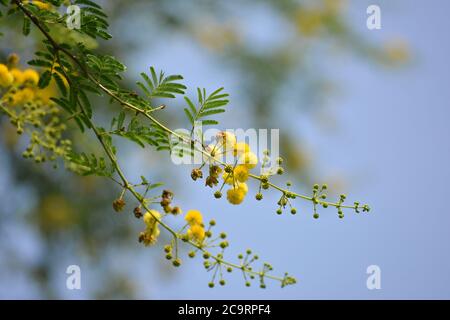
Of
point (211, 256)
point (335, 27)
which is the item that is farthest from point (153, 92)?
point (335, 27)

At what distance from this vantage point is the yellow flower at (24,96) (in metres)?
1.94

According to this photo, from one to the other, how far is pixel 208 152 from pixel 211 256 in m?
0.25

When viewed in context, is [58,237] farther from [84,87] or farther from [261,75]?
[84,87]

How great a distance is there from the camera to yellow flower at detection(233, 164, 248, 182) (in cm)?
142

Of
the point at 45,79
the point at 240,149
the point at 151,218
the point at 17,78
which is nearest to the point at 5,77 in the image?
the point at 17,78

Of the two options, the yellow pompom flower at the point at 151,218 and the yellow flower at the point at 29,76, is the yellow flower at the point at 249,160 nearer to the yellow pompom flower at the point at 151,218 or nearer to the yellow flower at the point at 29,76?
the yellow pompom flower at the point at 151,218

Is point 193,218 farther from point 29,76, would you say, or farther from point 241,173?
point 29,76

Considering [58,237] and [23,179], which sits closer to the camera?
[23,179]

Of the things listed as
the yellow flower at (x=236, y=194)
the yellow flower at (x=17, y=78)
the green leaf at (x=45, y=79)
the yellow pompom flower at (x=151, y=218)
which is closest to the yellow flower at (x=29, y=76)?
the yellow flower at (x=17, y=78)

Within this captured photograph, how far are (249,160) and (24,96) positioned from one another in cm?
91

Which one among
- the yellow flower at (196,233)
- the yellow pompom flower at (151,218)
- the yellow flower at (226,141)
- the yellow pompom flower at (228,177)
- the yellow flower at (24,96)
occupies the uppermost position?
the yellow flower at (24,96)

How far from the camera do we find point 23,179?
172 inches

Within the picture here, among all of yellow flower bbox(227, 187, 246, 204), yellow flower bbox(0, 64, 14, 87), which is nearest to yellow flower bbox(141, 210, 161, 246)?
yellow flower bbox(227, 187, 246, 204)

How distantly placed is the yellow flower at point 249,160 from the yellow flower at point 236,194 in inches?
2.8
